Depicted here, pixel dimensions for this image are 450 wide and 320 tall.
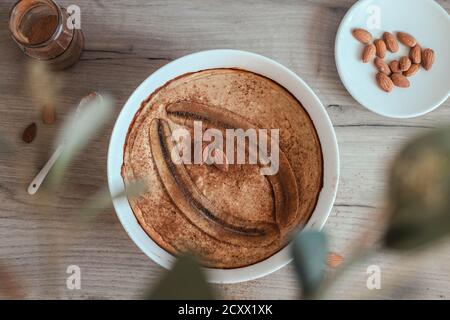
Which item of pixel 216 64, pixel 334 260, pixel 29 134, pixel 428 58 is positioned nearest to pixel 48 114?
pixel 29 134

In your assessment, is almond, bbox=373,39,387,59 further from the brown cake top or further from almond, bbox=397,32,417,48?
the brown cake top

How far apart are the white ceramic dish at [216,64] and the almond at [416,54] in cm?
23

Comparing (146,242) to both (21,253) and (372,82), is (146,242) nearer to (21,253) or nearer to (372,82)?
(21,253)

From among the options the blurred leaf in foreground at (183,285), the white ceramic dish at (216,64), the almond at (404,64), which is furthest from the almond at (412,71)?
the blurred leaf in foreground at (183,285)

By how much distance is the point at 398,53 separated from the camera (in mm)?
912

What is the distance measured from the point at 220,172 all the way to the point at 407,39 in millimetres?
402

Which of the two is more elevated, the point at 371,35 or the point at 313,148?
the point at 371,35

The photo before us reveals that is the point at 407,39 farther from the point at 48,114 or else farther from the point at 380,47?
the point at 48,114

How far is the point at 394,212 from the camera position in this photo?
0.83 feet

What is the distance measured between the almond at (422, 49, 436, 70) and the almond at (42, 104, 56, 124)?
647mm

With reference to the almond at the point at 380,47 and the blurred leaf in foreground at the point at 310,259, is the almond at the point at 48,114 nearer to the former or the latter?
the almond at the point at 380,47

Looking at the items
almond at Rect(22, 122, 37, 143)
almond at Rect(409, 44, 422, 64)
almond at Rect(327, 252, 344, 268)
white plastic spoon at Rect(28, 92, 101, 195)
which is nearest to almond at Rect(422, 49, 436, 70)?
almond at Rect(409, 44, 422, 64)
